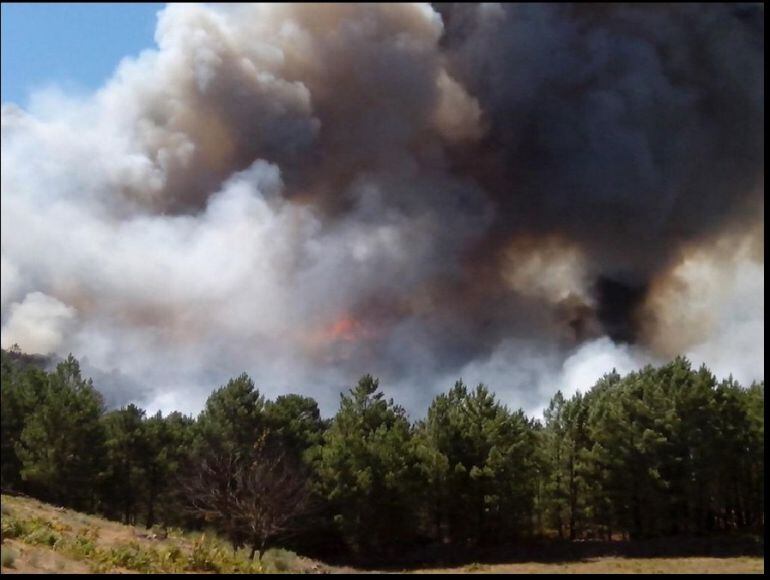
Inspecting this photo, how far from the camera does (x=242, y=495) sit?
421 inches

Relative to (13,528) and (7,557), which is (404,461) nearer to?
(13,528)

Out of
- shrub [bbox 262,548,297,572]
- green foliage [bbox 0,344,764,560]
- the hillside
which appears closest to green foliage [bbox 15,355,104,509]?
green foliage [bbox 0,344,764,560]

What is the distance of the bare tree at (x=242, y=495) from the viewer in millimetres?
10562

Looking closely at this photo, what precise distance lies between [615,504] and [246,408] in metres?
8.40

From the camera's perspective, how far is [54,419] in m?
10.3

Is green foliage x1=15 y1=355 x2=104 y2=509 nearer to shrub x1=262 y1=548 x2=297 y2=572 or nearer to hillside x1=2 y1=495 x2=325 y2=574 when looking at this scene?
hillside x1=2 y1=495 x2=325 y2=574

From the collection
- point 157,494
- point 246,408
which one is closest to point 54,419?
point 157,494

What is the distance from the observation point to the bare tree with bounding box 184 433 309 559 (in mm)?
10562

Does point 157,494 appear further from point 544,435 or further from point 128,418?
point 544,435

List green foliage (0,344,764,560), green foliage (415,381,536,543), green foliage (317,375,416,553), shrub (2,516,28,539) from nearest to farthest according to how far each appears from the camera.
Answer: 1. shrub (2,516,28,539)
2. green foliage (0,344,764,560)
3. green foliage (317,375,416,553)
4. green foliage (415,381,536,543)

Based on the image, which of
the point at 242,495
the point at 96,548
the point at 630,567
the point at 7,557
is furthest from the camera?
the point at 630,567

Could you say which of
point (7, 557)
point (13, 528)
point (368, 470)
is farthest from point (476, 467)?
point (7, 557)

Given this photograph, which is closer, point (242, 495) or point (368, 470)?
point (242, 495)

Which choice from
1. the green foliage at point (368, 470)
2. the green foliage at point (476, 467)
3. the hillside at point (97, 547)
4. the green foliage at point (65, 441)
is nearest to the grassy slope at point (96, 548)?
the hillside at point (97, 547)
